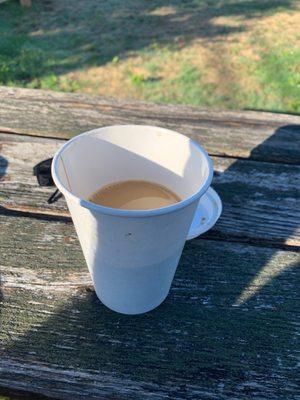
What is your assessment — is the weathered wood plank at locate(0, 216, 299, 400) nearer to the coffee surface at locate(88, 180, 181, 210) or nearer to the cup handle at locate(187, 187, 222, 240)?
the cup handle at locate(187, 187, 222, 240)

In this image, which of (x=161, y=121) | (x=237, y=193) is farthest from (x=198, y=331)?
(x=161, y=121)

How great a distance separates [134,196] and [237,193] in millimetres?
372

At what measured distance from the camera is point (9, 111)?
1455 millimetres

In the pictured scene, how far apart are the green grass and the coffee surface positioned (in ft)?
7.77

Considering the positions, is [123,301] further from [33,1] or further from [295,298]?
[33,1]

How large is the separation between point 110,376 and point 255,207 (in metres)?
0.56

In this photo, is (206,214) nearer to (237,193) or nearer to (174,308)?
(237,193)

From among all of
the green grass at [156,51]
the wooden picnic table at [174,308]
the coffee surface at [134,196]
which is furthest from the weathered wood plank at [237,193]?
the green grass at [156,51]

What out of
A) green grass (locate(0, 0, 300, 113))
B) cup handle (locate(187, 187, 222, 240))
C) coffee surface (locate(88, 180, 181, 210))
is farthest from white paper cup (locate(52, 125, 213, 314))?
green grass (locate(0, 0, 300, 113))

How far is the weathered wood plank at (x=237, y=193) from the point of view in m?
1.05

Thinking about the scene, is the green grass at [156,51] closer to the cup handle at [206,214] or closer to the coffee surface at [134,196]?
the cup handle at [206,214]

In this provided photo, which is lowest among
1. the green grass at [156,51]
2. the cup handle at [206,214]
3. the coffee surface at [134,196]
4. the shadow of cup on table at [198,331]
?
the green grass at [156,51]

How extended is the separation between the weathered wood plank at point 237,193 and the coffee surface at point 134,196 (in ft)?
0.61

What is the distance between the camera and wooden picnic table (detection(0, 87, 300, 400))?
0.75m
